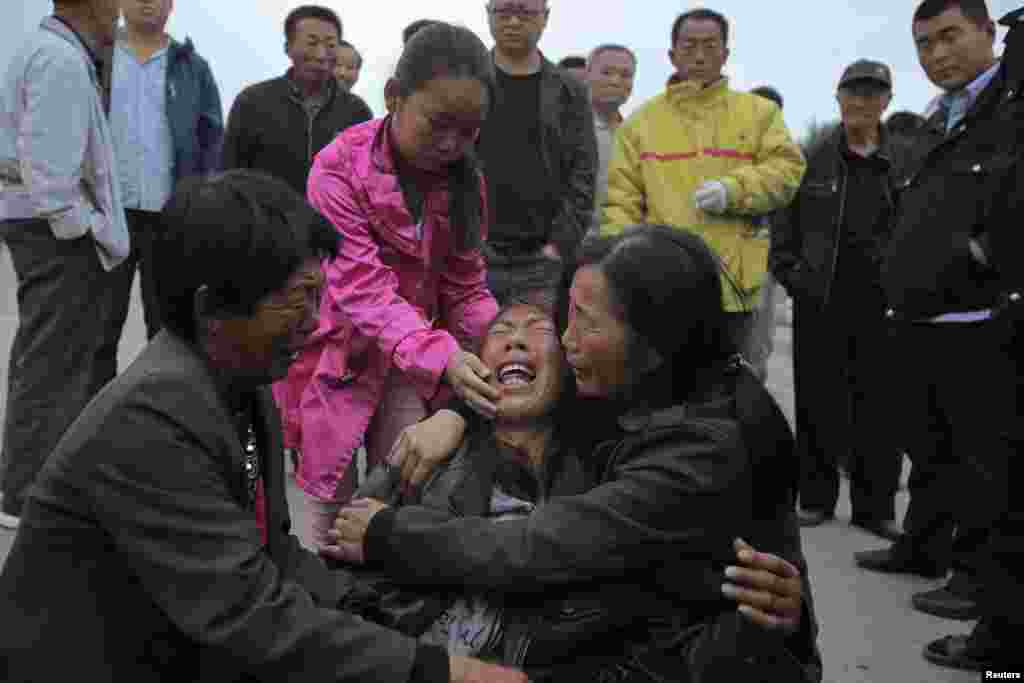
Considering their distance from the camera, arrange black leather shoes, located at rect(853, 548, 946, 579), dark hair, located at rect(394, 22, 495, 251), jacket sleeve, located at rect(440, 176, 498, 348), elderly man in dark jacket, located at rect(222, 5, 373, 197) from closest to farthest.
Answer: dark hair, located at rect(394, 22, 495, 251) → jacket sleeve, located at rect(440, 176, 498, 348) → black leather shoes, located at rect(853, 548, 946, 579) → elderly man in dark jacket, located at rect(222, 5, 373, 197)

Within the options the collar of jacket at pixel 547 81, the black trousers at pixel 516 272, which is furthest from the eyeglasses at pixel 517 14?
the black trousers at pixel 516 272

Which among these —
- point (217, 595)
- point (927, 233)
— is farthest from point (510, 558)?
point (927, 233)

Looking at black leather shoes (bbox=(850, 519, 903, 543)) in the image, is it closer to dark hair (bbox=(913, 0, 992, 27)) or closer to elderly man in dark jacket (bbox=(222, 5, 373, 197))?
dark hair (bbox=(913, 0, 992, 27))

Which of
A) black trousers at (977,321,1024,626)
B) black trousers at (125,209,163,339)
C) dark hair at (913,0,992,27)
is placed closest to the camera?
black trousers at (977,321,1024,626)

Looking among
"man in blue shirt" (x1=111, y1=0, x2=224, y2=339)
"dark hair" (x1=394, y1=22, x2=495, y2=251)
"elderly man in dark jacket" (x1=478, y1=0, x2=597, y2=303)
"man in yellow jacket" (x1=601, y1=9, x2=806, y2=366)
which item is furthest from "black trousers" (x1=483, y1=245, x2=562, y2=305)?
"dark hair" (x1=394, y1=22, x2=495, y2=251)

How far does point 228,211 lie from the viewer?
1.85 metres

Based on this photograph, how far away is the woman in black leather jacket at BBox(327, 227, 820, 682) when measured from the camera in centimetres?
203

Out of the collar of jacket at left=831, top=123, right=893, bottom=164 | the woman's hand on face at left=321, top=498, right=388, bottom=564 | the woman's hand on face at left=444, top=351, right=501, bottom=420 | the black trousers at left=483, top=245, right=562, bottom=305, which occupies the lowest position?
the woman's hand on face at left=321, top=498, right=388, bottom=564

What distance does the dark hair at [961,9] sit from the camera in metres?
4.32

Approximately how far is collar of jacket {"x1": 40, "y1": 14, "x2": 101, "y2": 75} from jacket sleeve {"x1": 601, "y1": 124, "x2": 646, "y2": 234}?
2228 mm

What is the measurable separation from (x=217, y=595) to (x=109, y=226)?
9.03 ft

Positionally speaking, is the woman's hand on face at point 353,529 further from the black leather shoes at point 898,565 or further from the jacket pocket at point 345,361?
the black leather shoes at point 898,565

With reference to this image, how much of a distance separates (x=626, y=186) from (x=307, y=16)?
2036 mm

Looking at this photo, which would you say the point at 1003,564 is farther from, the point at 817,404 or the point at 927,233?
the point at 817,404
